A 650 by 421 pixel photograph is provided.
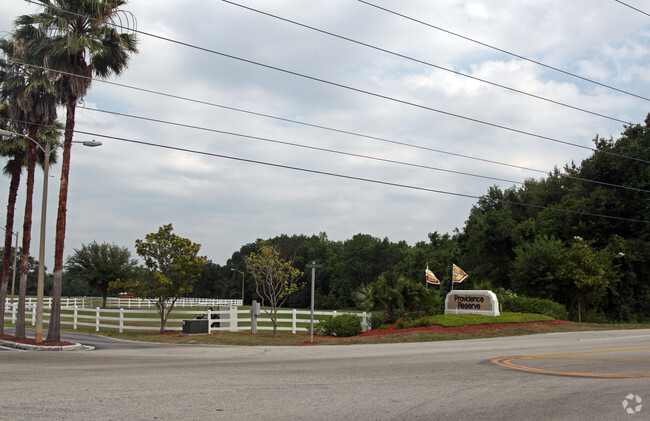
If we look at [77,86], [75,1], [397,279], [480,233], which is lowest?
[397,279]

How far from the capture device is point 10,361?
45.2 ft

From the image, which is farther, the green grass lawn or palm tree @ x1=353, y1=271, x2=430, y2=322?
palm tree @ x1=353, y1=271, x2=430, y2=322

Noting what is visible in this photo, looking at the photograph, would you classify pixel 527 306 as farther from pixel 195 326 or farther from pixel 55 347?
pixel 55 347

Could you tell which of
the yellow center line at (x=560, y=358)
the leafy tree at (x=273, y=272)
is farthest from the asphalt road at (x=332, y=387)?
the leafy tree at (x=273, y=272)

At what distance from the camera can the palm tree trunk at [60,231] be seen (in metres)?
21.1

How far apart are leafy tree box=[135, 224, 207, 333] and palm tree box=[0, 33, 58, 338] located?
522cm

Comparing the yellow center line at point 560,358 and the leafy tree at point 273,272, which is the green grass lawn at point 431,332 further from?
the yellow center line at point 560,358

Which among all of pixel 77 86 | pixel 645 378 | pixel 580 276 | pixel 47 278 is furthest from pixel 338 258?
pixel 645 378

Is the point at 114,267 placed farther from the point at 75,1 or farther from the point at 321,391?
the point at 321,391

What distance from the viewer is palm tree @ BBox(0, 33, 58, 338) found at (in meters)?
23.5

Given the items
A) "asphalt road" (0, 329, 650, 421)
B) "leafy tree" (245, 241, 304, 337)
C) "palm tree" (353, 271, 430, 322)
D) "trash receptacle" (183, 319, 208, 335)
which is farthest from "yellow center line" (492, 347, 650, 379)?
"trash receptacle" (183, 319, 208, 335)

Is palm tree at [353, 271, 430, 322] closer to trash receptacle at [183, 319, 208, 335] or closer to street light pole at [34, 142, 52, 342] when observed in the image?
trash receptacle at [183, 319, 208, 335]

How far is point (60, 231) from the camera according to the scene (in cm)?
2133

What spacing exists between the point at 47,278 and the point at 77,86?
426 feet
